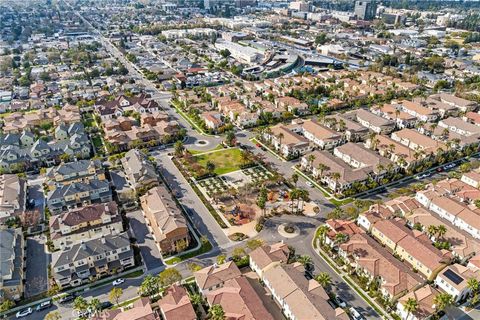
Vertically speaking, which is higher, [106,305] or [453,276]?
[453,276]

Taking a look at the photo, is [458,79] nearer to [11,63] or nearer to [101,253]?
[101,253]

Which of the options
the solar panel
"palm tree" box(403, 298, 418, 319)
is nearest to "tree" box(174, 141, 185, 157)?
"palm tree" box(403, 298, 418, 319)

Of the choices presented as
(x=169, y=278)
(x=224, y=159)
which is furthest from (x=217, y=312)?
(x=224, y=159)

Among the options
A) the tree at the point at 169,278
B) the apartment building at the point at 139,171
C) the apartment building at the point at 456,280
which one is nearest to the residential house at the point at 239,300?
the tree at the point at 169,278

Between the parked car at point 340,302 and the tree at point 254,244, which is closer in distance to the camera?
the parked car at point 340,302

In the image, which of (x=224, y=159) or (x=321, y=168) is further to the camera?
(x=224, y=159)

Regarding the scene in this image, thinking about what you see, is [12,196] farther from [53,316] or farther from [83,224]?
[53,316]

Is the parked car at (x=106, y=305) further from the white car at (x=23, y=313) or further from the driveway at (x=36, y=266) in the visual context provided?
the driveway at (x=36, y=266)
